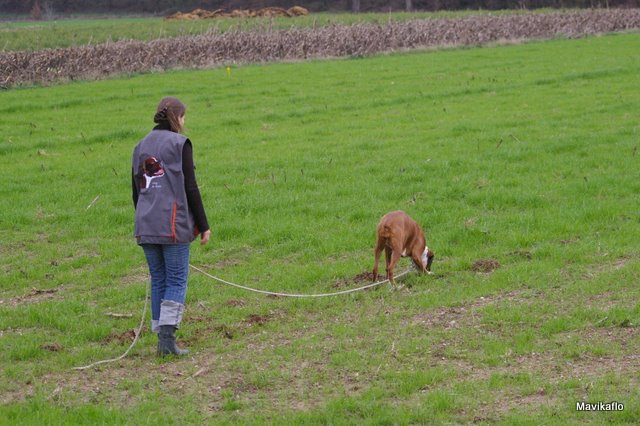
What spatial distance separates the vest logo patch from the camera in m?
7.51

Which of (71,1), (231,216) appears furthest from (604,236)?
(71,1)

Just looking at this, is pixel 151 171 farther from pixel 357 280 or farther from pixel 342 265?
pixel 342 265

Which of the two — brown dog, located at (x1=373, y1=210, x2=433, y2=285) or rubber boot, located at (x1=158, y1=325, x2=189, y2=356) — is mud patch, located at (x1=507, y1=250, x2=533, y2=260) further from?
rubber boot, located at (x1=158, y1=325, x2=189, y2=356)

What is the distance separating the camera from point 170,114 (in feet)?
25.2

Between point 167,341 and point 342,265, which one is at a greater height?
point 167,341

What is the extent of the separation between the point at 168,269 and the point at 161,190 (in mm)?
730

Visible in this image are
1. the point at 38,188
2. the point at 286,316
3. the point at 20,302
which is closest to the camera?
the point at 286,316

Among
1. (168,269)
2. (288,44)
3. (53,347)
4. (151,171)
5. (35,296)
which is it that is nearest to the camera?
(151,171)

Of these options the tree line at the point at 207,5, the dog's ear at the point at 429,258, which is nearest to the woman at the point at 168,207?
the dog's ear at the point at 429,258

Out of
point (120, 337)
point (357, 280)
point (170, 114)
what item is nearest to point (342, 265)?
point (357, 280)

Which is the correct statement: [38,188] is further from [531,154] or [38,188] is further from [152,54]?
[152,54]

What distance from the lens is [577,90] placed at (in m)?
23.5

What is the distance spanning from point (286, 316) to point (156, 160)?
2262mm

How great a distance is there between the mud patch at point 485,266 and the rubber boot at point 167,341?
12.6 ft
